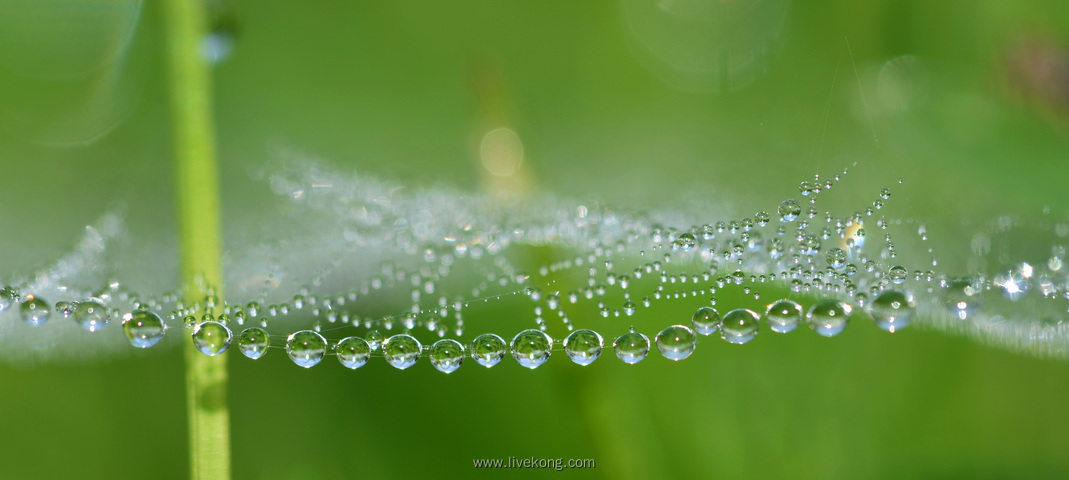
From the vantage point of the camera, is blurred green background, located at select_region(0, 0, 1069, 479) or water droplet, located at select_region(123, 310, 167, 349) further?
blurred green background, located at select_region(0, 0, 1069, 479)

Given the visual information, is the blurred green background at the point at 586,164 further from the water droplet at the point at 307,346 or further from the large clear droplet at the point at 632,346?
the water droplet at the point at 307,346

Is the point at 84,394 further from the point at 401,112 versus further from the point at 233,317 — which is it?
the point at 401,112

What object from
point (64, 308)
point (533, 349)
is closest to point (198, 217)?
point (64, 308)

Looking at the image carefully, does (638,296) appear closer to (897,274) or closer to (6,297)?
(897,274)

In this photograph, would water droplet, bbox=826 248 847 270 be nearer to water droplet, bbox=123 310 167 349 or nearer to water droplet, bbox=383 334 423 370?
water droplet, bbox=383 334 423 370

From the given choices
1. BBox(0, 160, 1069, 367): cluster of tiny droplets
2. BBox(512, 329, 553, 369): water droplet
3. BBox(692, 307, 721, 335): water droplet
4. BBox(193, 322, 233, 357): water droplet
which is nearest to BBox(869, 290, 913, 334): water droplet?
BBox(0, 160, 1069, 367): cluster of tiny droplets
